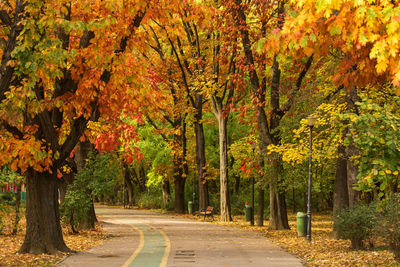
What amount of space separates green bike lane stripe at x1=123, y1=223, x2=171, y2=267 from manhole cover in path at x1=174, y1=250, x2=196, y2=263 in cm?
29

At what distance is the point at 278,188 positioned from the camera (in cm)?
2628

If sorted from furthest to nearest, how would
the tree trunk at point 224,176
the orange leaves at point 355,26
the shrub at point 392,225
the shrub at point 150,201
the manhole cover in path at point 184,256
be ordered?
the shrub at point 150,201 < the tree trunk at point 224,176 < the manhole cover in path at point 184,256 < the shrub at point 392,225 < the orange leaves at point 355,26

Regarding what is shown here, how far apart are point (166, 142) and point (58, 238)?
99.4 feet

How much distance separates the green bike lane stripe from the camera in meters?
13.9

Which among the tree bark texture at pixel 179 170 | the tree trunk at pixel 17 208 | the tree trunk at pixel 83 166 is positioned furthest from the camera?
the tree bark texture at pixel 179 170

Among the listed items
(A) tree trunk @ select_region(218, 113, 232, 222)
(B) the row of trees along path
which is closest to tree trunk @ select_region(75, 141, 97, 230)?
(B) the row of trees along path

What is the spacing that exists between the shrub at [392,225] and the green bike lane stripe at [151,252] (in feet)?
17.8

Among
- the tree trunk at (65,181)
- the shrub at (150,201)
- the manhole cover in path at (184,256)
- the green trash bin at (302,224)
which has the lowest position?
the manhole cover in path at (184,256)

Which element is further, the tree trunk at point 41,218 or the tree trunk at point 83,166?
the tree trunk at point 83,166

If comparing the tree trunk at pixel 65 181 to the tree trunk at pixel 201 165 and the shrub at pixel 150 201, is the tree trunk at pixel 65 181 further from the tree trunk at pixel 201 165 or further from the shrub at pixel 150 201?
the shrub at pixel 150 201

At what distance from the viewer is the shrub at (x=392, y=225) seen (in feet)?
43.0

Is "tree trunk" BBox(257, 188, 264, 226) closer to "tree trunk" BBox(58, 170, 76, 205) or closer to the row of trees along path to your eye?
the row of trees along path

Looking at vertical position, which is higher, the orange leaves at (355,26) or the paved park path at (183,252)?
the orange leaves at (355,26)

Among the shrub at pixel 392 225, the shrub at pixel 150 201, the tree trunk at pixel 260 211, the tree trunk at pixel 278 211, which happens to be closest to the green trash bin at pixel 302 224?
the tree trunk at pixel 278 211
